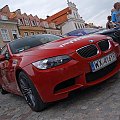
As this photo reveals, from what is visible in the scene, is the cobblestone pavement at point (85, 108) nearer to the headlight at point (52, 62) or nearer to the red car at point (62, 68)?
the red car at point (62, 68)

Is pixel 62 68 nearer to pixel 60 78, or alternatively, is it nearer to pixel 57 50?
pixel 60 78

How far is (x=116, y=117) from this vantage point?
2.86 meters

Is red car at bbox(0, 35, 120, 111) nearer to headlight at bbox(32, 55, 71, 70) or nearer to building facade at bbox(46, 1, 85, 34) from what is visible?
headlight at bbox(32, 55, 71, 70)

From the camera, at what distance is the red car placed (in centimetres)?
350

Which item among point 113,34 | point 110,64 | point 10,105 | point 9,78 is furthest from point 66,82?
point 113,34

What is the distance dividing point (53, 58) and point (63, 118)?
2.67 feet

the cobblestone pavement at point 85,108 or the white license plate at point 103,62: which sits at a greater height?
the white license plate at point 103,62

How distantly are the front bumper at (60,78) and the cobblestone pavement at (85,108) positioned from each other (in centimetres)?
22

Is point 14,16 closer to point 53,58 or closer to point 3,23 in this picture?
point 3,23

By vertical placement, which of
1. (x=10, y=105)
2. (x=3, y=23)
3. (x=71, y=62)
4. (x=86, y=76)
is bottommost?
(x=10, y=105)

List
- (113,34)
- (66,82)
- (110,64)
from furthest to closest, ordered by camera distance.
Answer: (113,34) < (110,64) < (66,82)

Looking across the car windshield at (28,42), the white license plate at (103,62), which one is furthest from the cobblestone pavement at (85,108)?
the car windshield at (28,42)

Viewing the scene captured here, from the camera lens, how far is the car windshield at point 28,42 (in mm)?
4736

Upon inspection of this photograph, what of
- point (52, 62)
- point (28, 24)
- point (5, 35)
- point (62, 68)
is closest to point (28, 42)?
point (52, 62)
